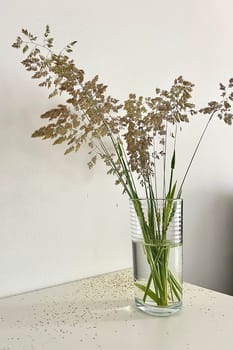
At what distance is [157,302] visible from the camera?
904 mm

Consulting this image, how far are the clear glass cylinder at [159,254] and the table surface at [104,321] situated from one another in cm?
4

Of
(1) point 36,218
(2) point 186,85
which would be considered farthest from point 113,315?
(2) point 186,85

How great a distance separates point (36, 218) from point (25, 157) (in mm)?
164

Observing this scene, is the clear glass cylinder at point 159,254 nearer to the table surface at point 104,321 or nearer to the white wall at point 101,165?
the table surface at point 104,321

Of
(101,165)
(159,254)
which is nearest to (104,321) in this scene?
(159,254)

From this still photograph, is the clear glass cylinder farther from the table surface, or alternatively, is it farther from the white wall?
the white wall

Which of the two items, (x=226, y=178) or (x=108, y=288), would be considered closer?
(x=108, y=288)

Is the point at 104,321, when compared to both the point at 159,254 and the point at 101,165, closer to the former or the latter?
the point at 159,254

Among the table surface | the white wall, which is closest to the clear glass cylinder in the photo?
the table surface

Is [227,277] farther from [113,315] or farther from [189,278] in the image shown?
[113,315]

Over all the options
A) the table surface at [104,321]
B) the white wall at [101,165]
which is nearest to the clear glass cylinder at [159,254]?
the table surface at [104,321]

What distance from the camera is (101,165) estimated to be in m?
1.17

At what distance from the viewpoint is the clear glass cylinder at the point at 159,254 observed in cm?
90

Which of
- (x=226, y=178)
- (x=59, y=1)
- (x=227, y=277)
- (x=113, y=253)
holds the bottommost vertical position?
(x=227, y=277)
